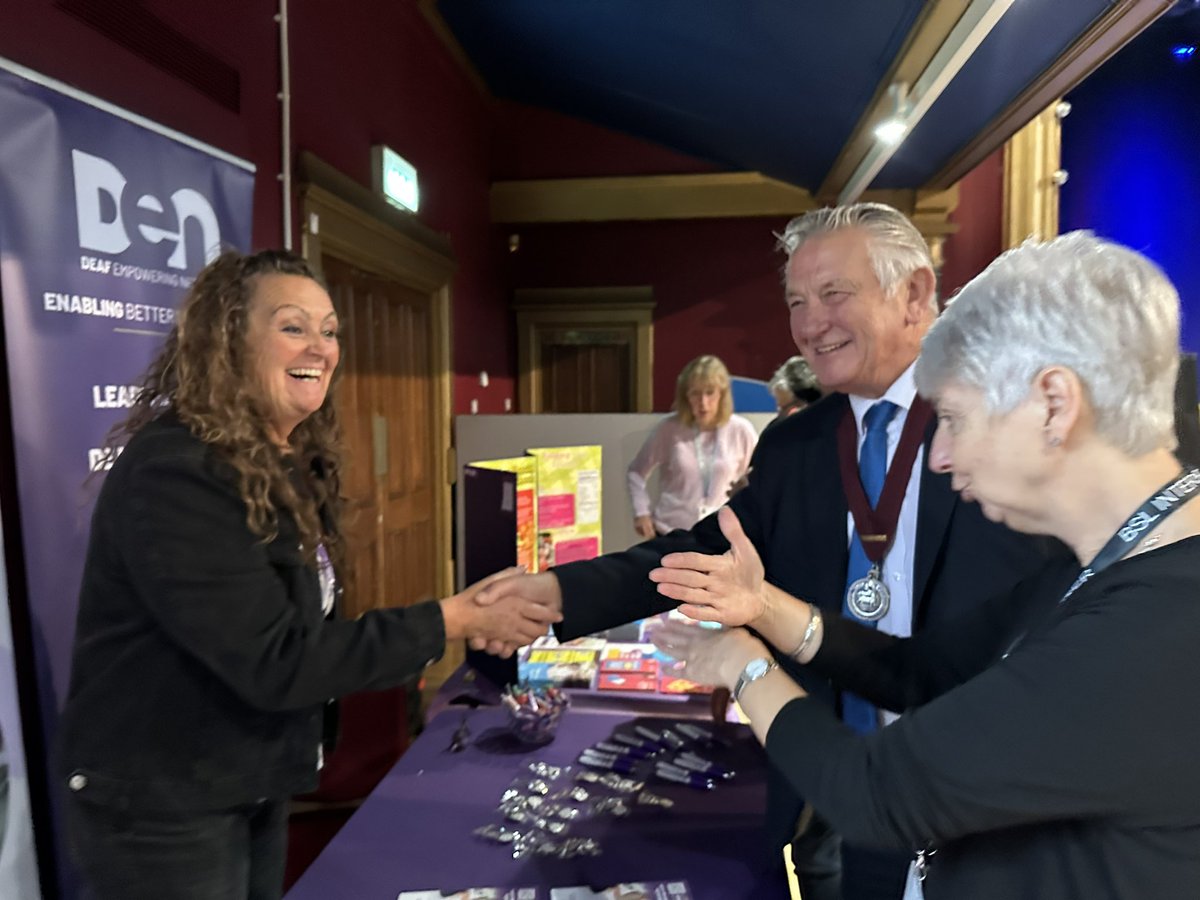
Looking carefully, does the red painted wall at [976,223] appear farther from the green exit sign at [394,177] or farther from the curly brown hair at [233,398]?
the curly brown hair at [233,398]

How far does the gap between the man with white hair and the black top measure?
43cm

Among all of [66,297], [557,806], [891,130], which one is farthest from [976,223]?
[66,297]

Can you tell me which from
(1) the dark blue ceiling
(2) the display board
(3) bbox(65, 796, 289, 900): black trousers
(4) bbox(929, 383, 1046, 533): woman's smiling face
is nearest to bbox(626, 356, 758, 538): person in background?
(2) the display board

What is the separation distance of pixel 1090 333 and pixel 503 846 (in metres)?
1.06

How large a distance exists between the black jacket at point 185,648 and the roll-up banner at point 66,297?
43 cm

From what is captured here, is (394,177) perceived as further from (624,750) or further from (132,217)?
(624,750)

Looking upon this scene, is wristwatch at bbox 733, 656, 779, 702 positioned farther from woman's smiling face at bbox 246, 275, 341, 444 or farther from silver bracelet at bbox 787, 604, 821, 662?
woman's smiling face at bbox 246, 275, 341, 444

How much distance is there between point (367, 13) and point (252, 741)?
3094 mm

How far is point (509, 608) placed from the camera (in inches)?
61.2

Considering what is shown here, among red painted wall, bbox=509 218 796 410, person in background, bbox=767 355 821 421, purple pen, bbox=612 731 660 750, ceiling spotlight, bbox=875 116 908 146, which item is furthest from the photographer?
red painted wall, bbox=509 218 796 410

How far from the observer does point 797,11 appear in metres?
2.65

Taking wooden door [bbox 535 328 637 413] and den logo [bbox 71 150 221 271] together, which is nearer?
den logo [bbox 71 150 221 271]

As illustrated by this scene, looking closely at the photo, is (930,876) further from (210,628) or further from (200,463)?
(200,463)

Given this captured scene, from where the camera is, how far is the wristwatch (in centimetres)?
90
